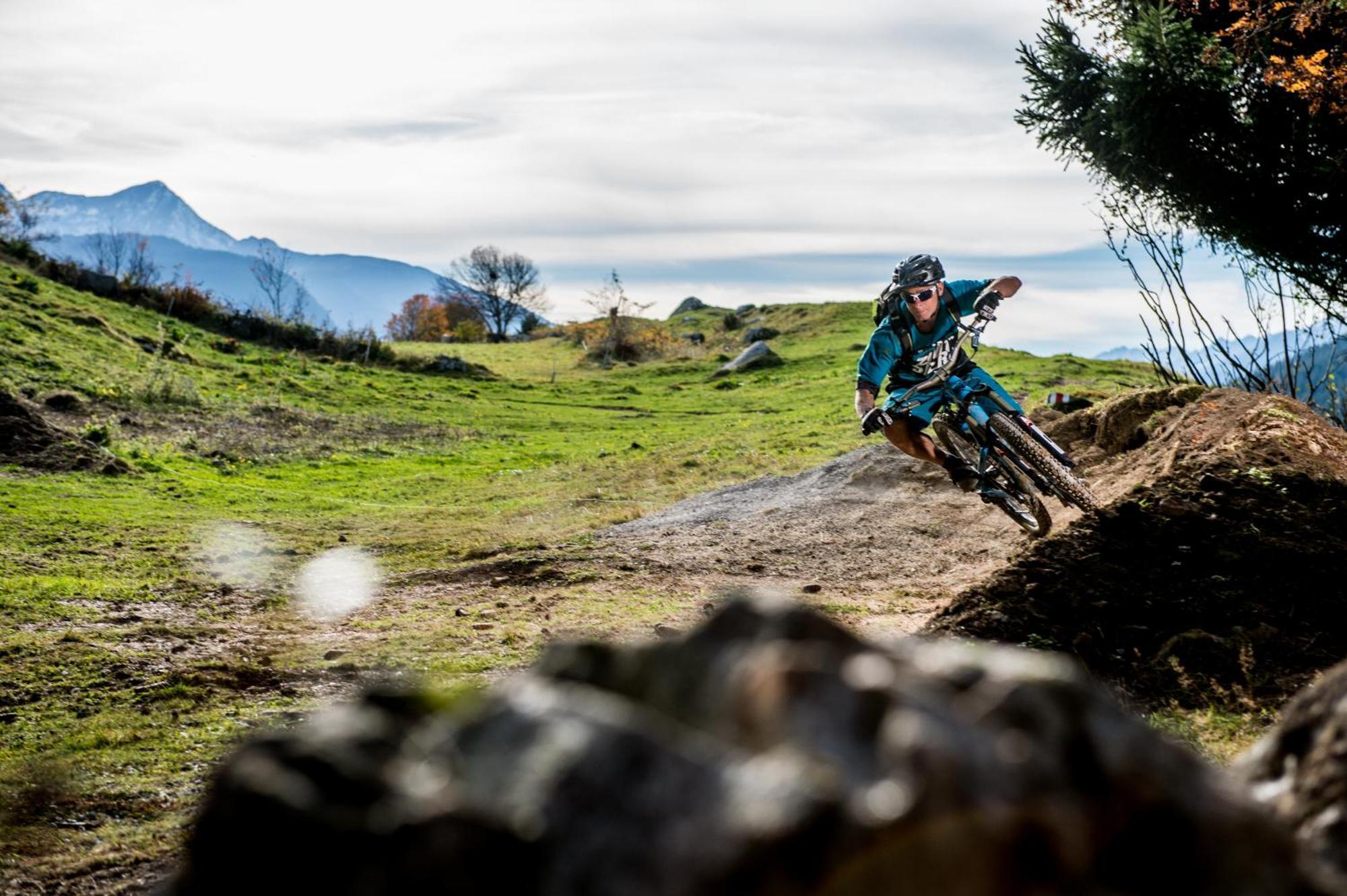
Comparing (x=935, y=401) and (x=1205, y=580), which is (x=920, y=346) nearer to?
(x=935, y=401)

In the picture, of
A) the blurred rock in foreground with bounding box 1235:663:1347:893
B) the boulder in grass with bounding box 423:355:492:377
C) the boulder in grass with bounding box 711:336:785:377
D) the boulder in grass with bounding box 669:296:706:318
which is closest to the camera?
the blurred rock in foreground with bounding box 1235:663:1347:893

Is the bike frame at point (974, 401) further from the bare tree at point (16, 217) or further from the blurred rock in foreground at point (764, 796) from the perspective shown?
the bare tree at point (16, 217)

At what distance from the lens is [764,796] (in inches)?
59.7

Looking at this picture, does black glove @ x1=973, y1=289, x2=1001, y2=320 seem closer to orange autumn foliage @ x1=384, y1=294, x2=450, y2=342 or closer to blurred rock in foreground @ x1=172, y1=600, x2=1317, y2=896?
blurred rock in foreground @ x1=172, y1=600, x2=1317, y2=896

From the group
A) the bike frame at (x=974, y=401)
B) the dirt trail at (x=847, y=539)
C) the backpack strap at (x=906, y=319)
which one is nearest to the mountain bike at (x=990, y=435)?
the bike frame at (x=974, y=401)

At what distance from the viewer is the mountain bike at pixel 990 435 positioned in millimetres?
9789

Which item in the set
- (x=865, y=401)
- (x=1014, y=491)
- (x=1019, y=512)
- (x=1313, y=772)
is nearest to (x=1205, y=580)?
(x=1019, y=512)

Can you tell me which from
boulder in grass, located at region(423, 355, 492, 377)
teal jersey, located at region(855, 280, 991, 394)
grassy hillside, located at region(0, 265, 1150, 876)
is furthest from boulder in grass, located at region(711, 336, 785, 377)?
teal jersey, located at region(855, 280, 991, 394)

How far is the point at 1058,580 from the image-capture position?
8.18m

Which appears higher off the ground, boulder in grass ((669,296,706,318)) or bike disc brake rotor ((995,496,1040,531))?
boulder in grass ((669,296,706,318))

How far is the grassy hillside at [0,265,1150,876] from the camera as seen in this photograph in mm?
6914

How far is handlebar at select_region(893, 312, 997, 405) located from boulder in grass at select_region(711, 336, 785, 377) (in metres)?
37.9

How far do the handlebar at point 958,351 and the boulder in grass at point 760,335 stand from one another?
5087cm

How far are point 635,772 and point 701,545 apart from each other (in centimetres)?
1161
